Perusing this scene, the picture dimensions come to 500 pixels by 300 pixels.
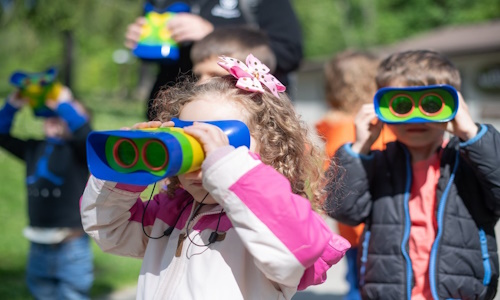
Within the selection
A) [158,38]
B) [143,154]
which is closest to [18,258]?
[158,38]

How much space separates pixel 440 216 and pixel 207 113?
1029mm

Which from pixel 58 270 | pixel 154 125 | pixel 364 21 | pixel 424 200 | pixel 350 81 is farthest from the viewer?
pixel 364 21

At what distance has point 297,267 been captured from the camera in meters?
1.65

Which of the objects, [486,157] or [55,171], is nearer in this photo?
[486,157]

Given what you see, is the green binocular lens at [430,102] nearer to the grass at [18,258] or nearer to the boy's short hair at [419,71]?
the boy's short hair at [419,71]

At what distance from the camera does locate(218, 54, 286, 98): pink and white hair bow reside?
1917mm

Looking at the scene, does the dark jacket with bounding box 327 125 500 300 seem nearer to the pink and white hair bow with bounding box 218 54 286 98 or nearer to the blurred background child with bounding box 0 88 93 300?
the pink and white hair bow with bounding box 218 54 286 98

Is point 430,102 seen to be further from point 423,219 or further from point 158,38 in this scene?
point 158,38

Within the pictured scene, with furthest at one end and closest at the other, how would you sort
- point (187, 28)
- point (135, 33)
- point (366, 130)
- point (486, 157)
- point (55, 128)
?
point (55, 128) → point (135, 33) → point (187, 28) → point (366, 130) → point (486, 157)

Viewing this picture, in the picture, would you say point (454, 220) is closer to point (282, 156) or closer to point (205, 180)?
point (282, 156)

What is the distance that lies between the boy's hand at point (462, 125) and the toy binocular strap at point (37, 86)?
8.26 feet

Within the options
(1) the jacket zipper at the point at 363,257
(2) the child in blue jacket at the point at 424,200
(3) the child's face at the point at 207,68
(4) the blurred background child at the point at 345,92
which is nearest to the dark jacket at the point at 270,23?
(3) the child's face at the point at 207,68

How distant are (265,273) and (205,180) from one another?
301 millimetres

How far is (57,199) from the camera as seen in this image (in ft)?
13.1
